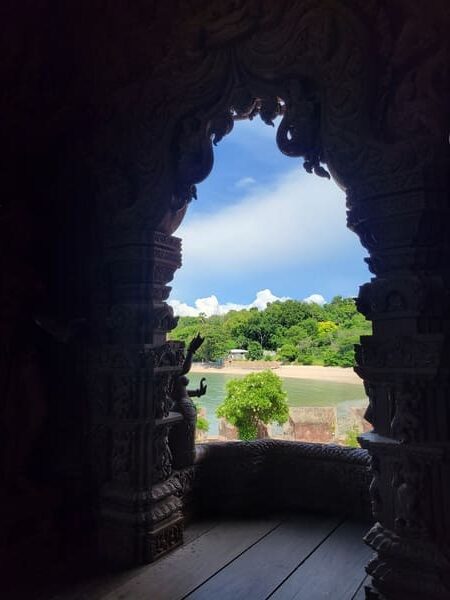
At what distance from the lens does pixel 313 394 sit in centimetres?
498

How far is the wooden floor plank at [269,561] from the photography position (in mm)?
1936

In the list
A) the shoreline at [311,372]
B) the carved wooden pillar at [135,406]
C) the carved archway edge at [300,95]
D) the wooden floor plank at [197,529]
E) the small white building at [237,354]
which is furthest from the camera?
the small white building at [237,354]

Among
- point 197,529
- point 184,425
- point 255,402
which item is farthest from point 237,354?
point 197,529

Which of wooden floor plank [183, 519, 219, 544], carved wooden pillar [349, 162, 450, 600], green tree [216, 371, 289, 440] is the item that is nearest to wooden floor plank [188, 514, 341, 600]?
wooden floor plank [183, 519, 219, 544]

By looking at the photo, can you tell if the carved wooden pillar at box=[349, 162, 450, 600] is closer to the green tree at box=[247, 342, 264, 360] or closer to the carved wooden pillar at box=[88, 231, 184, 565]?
the carved wooden pillar at box=[88, 231, 184, 565]

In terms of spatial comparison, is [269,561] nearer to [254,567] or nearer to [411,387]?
[254,567]

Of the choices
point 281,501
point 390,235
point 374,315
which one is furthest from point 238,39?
point 281,501

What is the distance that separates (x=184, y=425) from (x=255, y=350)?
2.00 metres

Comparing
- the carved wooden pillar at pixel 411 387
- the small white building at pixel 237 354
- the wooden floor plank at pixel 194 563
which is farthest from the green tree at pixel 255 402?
the carved wooden pillar at pixel 411 387

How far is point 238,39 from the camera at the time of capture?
2.15 meters

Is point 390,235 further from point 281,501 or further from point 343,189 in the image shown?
point 281,501

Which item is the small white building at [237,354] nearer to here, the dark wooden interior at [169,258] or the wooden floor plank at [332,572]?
the dark wooden interior at [169,258]

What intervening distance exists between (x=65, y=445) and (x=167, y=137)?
1.74 meters

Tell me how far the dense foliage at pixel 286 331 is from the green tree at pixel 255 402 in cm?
48
